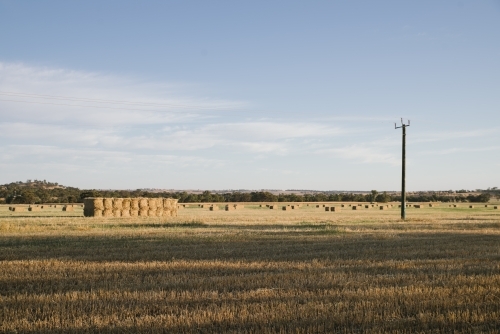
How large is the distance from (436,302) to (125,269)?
649 centimetres

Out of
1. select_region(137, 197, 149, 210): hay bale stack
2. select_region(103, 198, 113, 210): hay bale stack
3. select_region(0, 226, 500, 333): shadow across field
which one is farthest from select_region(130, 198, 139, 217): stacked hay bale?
select_region(0, 226, 500, 333): shadow across field

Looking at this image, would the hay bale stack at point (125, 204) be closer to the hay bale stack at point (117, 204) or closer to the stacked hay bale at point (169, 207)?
the hay bale stack at point (117, 204)

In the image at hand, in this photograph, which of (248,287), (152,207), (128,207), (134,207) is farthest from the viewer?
(152,207)

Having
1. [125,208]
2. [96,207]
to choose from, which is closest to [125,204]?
[125,208]

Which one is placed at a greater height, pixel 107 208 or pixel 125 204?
pixel 125 204

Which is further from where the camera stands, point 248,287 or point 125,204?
point 125,204

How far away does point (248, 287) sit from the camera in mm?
9883

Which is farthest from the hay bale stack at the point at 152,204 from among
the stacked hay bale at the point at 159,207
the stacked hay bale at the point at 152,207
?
the stacked hay bale at the point at 159,207

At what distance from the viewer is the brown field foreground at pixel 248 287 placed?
7.42 m

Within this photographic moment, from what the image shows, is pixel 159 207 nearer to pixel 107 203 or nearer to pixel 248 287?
pixel 107 203

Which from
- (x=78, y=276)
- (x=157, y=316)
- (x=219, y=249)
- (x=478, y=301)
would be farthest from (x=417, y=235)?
(x=157, y=316)

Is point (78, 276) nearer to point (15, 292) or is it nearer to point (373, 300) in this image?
point (15, 292)

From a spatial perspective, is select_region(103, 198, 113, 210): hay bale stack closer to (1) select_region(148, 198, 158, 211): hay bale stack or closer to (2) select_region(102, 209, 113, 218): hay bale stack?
(2) select_region(102, 209, 113, 218): hay bale stack

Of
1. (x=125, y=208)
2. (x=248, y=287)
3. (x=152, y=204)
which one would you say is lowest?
(x=248, y=287)
